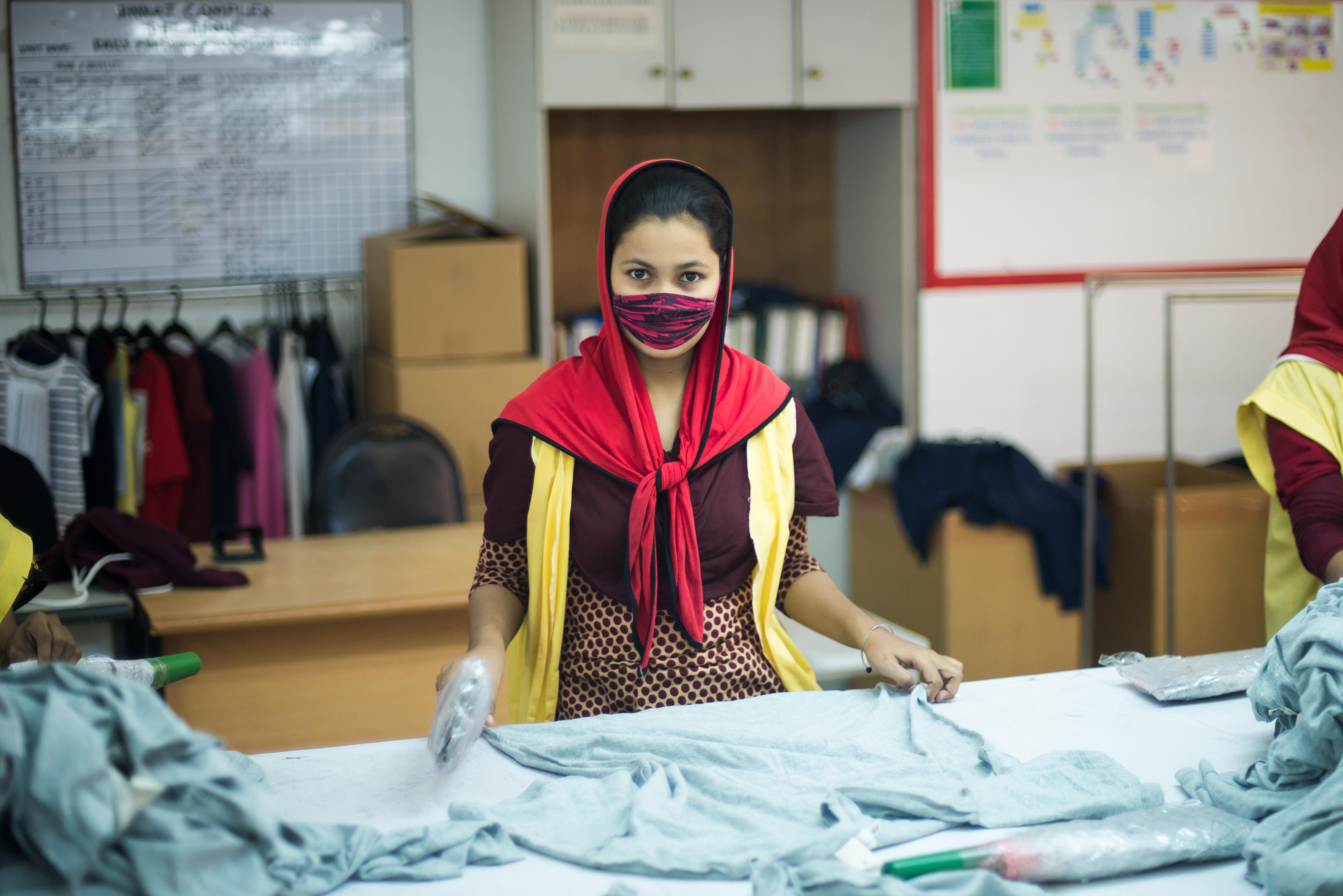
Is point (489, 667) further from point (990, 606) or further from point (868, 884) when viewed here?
point (990, 606)

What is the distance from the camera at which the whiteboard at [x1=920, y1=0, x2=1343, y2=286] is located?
3.65 metres

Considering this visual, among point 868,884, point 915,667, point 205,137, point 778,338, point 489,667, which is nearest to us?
point 868,884

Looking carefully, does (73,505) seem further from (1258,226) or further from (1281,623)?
(1258,226)

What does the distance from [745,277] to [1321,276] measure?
99.6 inches

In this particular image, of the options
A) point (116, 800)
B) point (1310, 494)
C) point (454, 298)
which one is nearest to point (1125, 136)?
point (454, 298)

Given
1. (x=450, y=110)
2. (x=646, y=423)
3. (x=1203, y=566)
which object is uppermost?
(x=450, y=110)

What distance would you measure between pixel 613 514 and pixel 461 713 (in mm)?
401

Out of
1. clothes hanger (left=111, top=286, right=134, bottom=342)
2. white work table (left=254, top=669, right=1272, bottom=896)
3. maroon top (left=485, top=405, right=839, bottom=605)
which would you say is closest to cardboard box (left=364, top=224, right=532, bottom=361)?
clothes hanger (left=111, top=286, right=134, bottom=342)

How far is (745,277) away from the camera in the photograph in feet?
14.1

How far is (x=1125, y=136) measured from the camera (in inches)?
147

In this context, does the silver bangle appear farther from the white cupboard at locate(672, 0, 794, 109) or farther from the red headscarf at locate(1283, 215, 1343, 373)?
the white cupboard at locate(672, 0, 794, 109)

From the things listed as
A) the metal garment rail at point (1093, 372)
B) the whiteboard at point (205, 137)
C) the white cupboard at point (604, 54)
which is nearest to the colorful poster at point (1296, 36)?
the metal garment rail at point (1093, 372)

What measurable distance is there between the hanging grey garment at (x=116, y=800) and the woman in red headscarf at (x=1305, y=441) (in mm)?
1489

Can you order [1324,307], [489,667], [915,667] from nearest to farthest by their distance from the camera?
[489,667], [915,667], [1324,307]
